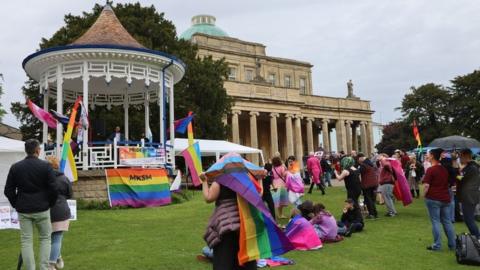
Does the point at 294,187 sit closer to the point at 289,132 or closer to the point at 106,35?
the point at 106,35

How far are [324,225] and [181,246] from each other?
296 centimetres

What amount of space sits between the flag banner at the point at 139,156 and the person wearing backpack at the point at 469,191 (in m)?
10.8

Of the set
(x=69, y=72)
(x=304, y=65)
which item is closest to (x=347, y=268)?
(x=69, y=72)

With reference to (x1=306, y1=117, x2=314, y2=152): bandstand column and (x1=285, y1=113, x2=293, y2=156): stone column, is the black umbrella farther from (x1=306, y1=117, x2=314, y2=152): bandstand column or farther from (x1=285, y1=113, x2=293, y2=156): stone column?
(x1=306, y1=117, x2=314, y2=152): bandstand column

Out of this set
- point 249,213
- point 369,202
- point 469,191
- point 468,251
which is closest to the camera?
point 249,213

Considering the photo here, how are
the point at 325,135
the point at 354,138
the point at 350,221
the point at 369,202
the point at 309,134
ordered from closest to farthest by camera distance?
the point at 350,221 < the point at 369,202 < the point at 309,134 < the point at 325,135 < the point at 354,138

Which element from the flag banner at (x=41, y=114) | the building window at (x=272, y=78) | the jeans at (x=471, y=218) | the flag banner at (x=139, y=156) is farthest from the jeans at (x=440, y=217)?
the building window at (x=272, y=78)

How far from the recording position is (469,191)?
875 centimetres

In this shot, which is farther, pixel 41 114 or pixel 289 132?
pixel 289 132

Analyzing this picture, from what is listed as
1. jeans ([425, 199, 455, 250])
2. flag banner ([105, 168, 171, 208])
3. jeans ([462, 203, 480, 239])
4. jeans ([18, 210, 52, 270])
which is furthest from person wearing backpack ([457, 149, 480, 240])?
flag banner ([105, 168, 171, 208])

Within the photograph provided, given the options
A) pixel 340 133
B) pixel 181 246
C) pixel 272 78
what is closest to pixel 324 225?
pixel 181 246

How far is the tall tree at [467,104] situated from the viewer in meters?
51.0

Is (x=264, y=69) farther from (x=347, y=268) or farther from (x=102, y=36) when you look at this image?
(x=347, y=268)

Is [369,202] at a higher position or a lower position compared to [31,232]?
lower
